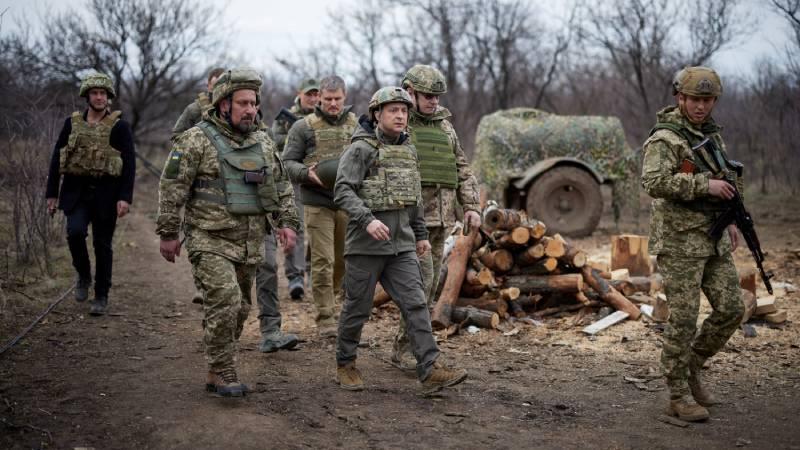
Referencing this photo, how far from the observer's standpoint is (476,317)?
293 inches

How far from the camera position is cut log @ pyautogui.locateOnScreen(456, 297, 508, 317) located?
769 cm

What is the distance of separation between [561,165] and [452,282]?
6770 millimetres

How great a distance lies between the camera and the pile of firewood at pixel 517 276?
25.0 feet

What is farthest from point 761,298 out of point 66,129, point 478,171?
point 478,171

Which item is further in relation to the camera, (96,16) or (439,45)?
(439,45)

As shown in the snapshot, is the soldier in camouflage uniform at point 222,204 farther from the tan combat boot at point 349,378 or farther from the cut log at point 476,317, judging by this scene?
the cut log at point 476,317

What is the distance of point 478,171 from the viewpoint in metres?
14.5

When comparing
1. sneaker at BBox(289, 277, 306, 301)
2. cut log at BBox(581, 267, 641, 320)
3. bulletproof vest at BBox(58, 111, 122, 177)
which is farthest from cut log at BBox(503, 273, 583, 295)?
bulletproof vest at BBox(58, 111, 122, 177)

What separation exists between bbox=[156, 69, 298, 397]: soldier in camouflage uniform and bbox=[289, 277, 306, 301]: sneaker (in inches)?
141

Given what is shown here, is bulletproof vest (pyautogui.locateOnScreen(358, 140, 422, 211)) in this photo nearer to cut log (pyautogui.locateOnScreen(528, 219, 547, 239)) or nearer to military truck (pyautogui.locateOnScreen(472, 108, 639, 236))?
cut log (pyautogui.locateOnScreen(528, 219, 547, 239))

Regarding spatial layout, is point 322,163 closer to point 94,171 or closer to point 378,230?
point 94,171

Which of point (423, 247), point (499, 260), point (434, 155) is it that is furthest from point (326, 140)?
point (499, 260)

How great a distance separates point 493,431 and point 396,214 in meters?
1.45

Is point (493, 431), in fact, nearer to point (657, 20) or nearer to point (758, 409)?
point (758, 409)
